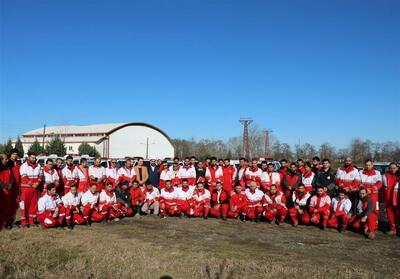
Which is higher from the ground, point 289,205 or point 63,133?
point 63,133

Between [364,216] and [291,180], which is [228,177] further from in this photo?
[364,216]

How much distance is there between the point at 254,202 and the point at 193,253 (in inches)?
174

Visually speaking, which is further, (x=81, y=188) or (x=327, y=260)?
(x=81, y=188)

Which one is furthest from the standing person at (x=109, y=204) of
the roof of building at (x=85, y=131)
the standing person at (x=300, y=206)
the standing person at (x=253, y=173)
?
the roof of building at (x=85, y=131)

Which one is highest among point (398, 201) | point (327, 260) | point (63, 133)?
point (63, 133)

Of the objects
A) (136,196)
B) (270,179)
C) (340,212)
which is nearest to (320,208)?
(340,212)

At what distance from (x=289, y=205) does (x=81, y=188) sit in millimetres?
5856

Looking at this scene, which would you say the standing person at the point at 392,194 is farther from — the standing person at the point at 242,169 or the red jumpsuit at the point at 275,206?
the standing person at the point at 242,169

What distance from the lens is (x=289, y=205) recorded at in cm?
1118

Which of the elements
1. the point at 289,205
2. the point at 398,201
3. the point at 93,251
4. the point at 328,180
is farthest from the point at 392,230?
the point at 93,251

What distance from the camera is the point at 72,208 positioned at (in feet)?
32.2

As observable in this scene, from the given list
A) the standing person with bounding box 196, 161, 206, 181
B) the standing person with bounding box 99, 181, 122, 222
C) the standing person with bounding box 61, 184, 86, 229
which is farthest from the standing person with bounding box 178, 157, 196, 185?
the standing person with bounding box 61, 184, 86, 229

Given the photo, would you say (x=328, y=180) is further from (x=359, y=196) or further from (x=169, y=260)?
(x=169, y=260)

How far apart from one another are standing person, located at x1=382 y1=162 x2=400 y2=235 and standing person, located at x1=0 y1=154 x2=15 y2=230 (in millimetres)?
9019
